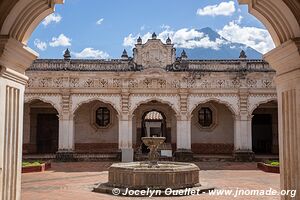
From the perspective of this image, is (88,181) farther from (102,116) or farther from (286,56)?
(102,116)

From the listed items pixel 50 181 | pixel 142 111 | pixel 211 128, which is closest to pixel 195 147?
pixel 211 128

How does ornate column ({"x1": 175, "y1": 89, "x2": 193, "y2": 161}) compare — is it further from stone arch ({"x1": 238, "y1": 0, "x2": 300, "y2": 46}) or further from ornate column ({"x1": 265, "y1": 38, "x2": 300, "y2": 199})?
ornate column ({"x1": 265, "y1": 38, "x2": 300, "y2": 199})

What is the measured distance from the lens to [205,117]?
25281 mm

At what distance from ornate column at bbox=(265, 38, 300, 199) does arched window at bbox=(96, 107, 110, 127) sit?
2025cm

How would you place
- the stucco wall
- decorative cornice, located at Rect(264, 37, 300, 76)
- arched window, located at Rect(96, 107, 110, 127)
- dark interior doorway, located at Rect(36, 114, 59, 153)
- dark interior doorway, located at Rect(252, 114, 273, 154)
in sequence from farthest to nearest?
dark interior doorway, located at Rect(252, 114, 273, 154) → dark interior doorway, located at Rect(36, 114, 59, 153) → arched window, located at Rect(96, 107, 110, 127) → the stucco wall → decorative cornice, located at Rect(264, 37, 300, 76)

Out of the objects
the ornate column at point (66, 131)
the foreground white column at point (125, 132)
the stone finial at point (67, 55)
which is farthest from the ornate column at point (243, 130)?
the stone finial at point (67, 55)

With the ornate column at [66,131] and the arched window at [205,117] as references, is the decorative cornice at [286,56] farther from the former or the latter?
the arched window at [205,117]

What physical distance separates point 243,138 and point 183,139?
3424mm

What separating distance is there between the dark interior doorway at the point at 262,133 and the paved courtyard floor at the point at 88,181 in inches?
297

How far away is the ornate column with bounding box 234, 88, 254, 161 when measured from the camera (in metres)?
22.1

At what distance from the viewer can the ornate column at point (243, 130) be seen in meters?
22.1

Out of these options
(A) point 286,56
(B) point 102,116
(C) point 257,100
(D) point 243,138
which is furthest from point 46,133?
(A) point 286,56

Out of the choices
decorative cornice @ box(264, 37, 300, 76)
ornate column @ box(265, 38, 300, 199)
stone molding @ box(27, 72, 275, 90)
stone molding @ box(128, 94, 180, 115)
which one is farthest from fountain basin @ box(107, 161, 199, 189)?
stone molding @ box(27, 72, 275, 90)

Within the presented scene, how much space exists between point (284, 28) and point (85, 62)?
18408 mm
